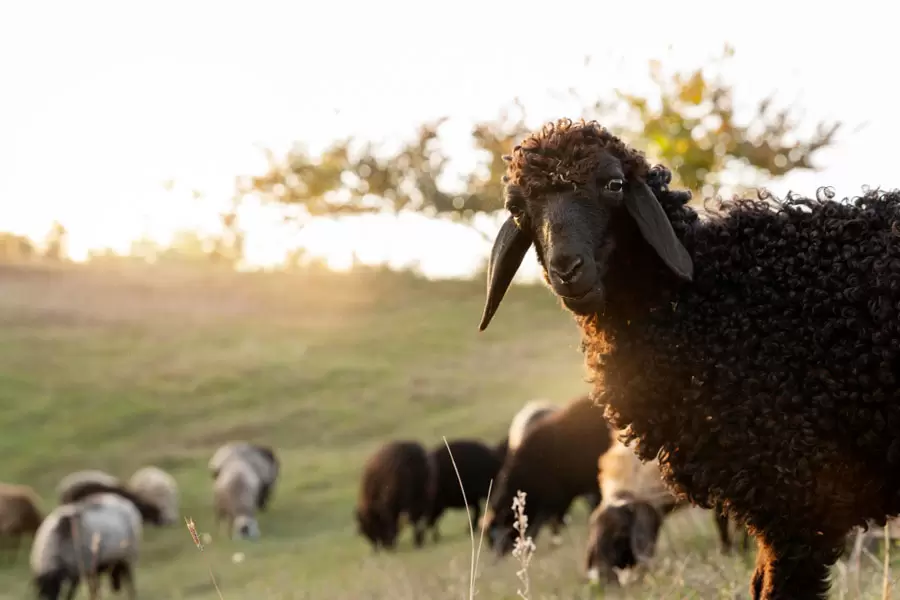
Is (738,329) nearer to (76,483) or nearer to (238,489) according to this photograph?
(238,489)

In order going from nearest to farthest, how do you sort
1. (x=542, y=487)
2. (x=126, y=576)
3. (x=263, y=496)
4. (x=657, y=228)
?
(x=657, y=228) → (x=542, y=487) → (x=126, y=576) → (x=263, y=496)

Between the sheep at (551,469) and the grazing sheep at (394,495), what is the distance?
11.4 feet

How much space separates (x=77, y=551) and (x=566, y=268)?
13433mm

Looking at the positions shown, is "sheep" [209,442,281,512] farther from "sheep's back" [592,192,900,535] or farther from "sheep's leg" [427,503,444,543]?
"sheep's back" [592,192,900,535]

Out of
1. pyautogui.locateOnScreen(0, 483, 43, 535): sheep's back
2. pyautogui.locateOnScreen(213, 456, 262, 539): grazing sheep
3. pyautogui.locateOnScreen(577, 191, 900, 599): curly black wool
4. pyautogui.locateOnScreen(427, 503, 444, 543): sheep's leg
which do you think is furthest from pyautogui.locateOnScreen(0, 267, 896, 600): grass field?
pyautogui.locateOnScreen(577, 191, 900, 599): curly black wool

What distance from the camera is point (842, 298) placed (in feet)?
13.8

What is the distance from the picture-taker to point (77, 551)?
49.8 feet

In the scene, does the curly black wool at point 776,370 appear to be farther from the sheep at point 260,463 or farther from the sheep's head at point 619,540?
the sheep at point 260,463

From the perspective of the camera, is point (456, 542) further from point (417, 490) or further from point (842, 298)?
point (842, 298)

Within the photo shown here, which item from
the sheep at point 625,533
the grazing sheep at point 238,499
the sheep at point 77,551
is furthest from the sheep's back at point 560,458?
the grazing sheep at point 238,499

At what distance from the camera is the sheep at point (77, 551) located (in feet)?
50.0

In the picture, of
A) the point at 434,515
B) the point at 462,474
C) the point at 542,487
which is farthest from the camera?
the point at 434,515

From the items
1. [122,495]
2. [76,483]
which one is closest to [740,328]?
[122,495]

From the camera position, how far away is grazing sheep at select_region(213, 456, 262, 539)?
20.0 m
